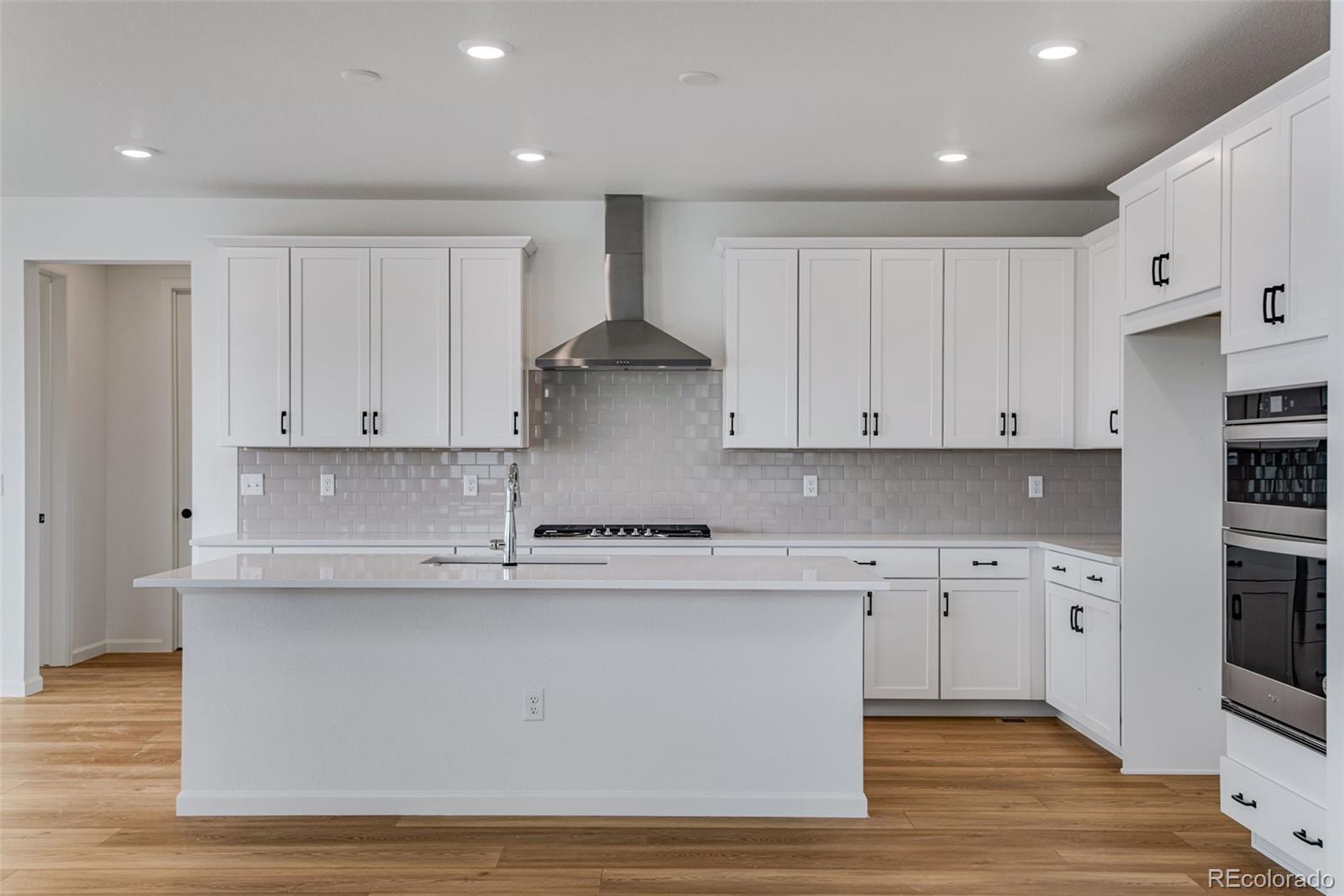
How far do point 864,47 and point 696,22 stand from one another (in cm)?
59

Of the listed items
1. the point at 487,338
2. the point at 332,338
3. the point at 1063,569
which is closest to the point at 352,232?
the point at 332,338

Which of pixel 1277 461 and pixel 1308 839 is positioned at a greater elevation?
pixel 1277 461

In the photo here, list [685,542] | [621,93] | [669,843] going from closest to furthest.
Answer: [669,843], [621,93], [685,542]

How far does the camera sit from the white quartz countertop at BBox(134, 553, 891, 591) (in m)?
3.13

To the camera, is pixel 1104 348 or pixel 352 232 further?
pixel 352 232

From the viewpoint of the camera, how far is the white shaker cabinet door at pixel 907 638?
4.71 m

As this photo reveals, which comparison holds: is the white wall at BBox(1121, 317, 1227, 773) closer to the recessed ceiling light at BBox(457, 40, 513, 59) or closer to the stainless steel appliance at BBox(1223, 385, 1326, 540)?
the stainless steel appliance at BBox(1223, 385, 1326, 540)

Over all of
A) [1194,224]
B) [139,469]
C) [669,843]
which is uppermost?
[1194,224]

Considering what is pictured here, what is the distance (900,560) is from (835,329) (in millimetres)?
1193

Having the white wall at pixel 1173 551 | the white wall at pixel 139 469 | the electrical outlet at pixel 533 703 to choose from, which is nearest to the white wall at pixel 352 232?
the white wall at pixel 139 469

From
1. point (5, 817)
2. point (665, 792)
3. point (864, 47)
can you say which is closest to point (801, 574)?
point (665, 792)

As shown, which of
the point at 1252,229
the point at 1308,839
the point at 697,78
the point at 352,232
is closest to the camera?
the point at 1308,839

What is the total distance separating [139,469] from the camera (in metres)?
6.20

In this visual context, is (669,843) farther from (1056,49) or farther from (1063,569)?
(1056,49)
